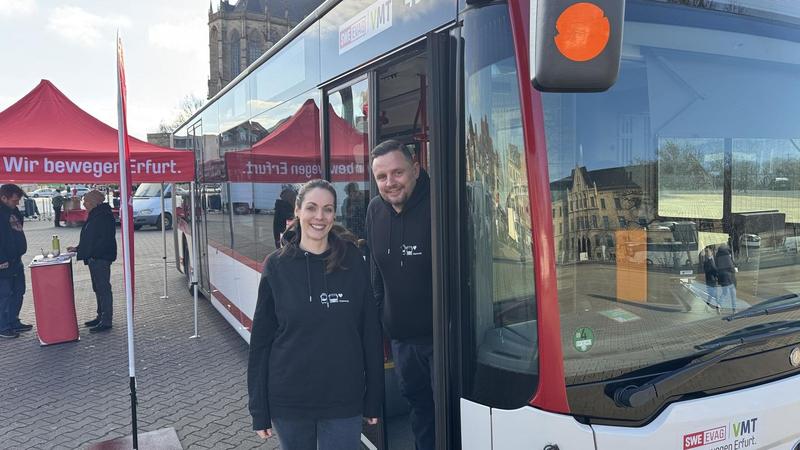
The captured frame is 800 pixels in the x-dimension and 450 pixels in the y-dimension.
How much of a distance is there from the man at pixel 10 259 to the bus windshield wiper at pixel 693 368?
24.7ft

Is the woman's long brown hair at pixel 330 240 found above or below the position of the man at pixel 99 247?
above

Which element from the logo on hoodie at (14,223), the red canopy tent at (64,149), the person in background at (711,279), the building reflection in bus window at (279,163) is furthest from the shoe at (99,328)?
the person in background at (711,279)

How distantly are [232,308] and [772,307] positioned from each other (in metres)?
5.63

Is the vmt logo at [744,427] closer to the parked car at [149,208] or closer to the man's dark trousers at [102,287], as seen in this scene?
the man's dark trousers at [102,287]

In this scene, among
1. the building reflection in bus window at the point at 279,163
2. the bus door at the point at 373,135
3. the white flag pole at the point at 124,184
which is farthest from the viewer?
the building reflection in bus window at the point at 279,163

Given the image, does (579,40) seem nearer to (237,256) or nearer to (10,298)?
(237,256)

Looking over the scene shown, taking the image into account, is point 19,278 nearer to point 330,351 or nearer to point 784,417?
point 330,351

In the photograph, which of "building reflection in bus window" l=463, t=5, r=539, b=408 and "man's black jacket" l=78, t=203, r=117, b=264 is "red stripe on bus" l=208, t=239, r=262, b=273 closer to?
"man's black jacket" l=78, t=203, r=117, b=264

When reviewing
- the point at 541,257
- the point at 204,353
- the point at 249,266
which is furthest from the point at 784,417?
the point at 204,353

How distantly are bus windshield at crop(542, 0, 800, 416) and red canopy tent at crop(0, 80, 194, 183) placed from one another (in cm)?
533

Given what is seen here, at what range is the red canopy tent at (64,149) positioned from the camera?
18.9 feet

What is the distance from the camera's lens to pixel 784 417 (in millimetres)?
2094

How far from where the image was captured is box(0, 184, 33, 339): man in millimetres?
7195

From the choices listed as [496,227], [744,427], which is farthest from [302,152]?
[744,427]
